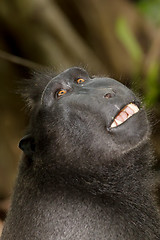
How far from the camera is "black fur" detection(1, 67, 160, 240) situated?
3.23 m

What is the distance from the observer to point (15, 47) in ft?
22.0

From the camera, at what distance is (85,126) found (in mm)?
3297

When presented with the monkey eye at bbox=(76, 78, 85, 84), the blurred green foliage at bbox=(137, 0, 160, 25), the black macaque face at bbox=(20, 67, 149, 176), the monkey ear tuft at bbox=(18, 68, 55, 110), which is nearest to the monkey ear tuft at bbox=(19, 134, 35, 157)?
the black macaque face at bbox=(20, 67, 149, 176)

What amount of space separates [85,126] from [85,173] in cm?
31

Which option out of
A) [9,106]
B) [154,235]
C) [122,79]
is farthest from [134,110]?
[9,106]

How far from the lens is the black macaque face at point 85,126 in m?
3.22

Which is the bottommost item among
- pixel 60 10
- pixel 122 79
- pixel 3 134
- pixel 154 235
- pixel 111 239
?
pixel 3 134

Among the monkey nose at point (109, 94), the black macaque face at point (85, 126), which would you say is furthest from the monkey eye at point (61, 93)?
the monkey nose at point (109, 94)

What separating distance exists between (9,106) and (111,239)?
12.3 feet

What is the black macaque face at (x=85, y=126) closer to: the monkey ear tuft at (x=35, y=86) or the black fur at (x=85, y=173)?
the black fur at (x=85, y=173)

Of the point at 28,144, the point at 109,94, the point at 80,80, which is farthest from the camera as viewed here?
the point at 80,80

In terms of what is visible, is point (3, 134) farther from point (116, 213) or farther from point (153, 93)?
point (116, 213)

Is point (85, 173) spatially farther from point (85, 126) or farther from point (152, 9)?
point (152, 9)

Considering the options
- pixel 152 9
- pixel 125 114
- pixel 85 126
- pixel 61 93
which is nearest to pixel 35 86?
pixel 61 93
